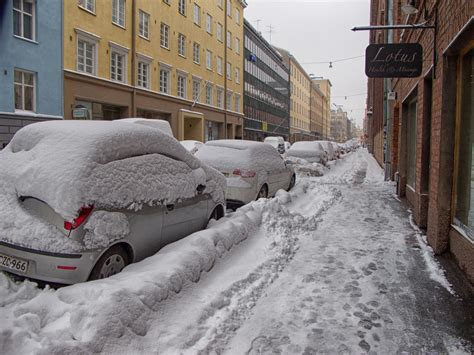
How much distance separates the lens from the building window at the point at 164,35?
2664 centimetres

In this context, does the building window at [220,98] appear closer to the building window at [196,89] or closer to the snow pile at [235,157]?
the building window at [196,89]

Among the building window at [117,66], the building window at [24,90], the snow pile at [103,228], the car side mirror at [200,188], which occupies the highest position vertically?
the building window at [117,66]

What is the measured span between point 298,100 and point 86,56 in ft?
218

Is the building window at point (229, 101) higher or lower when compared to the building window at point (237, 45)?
lower

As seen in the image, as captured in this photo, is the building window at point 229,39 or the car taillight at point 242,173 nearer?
the car taillight at point 242,173

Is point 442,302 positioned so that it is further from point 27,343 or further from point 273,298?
point 27,343

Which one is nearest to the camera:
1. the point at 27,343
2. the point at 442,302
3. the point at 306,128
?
the point at 27,343

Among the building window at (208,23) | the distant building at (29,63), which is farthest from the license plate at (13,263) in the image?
the building window at (208,23)

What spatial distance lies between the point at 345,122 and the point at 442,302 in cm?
17920

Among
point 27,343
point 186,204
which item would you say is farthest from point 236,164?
point 27,343

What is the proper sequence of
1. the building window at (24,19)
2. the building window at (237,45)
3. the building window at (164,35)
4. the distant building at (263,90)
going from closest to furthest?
the building window at (24,19) → the building window at (164,35) → the building window at (237,45) → the distant building at (263,90)

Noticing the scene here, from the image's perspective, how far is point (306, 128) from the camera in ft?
302

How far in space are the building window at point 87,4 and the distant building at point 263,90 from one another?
2634cm

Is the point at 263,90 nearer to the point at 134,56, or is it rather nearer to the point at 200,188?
the point at 134,56
